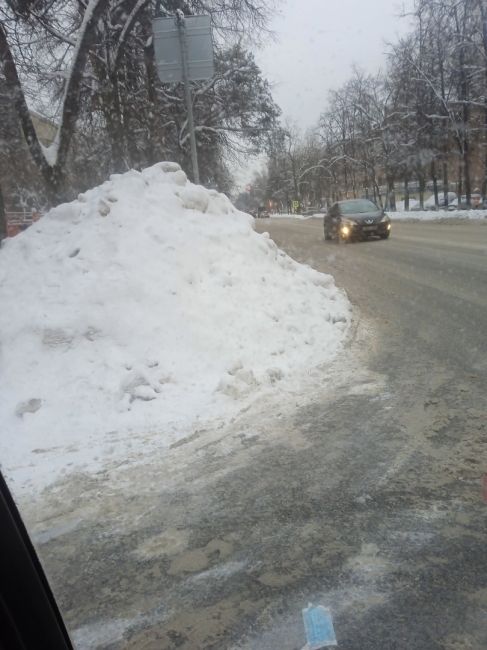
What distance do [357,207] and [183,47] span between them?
1416 centimetres

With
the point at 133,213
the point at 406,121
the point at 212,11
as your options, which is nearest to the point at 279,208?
the point at 406,121

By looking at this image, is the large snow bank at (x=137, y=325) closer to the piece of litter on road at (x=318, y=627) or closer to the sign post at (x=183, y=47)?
the sign post at (x=183, y=47)

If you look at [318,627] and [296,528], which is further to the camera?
[296,528]

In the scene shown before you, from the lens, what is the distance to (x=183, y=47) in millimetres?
7980

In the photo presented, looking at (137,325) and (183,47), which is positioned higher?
(183,47)

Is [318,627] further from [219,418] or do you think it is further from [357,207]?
[357,207]

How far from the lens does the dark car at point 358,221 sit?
65.2 ft

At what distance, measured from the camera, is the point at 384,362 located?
5688 millimetres

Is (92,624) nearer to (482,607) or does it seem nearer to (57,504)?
(57,504)

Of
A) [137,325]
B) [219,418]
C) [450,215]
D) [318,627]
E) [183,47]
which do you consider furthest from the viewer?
[450,215]

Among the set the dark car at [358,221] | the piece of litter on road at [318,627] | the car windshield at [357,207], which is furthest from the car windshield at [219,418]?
the car windshield at [357,207]

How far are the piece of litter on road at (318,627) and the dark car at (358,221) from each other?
18.8 m

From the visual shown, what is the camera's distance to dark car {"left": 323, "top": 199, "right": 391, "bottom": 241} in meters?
19.9

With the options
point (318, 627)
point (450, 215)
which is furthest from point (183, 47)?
point (450, 215)
